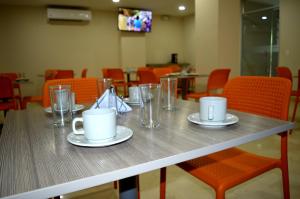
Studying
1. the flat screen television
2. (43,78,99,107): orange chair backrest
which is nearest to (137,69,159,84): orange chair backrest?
(43,78,99,107): orange chair backrest

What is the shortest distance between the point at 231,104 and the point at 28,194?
3.88 feet

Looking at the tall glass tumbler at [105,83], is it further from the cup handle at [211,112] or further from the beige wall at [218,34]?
the beige wall at [218,34]

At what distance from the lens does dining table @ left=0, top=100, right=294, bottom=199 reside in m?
0.49

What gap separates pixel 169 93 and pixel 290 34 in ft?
17.4

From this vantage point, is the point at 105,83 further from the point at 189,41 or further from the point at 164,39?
the point at 189,41

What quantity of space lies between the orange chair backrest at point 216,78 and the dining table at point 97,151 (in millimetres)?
2301

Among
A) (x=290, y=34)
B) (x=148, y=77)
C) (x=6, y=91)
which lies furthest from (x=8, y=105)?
(x=290, y=34)

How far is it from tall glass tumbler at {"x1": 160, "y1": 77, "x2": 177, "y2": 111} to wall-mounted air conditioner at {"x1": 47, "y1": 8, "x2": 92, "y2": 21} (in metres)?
6.10

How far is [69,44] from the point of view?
6844 millimetres

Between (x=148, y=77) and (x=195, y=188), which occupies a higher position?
(x=148, y=77)

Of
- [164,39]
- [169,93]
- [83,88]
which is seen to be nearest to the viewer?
[169,93]

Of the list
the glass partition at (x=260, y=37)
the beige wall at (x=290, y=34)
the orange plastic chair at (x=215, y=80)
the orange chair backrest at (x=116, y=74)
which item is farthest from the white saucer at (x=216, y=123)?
the glass partition at (x=260, y=37)

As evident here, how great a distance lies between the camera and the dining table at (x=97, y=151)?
486 millimetres

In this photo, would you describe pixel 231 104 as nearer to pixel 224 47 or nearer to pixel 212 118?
pixel 212 118
